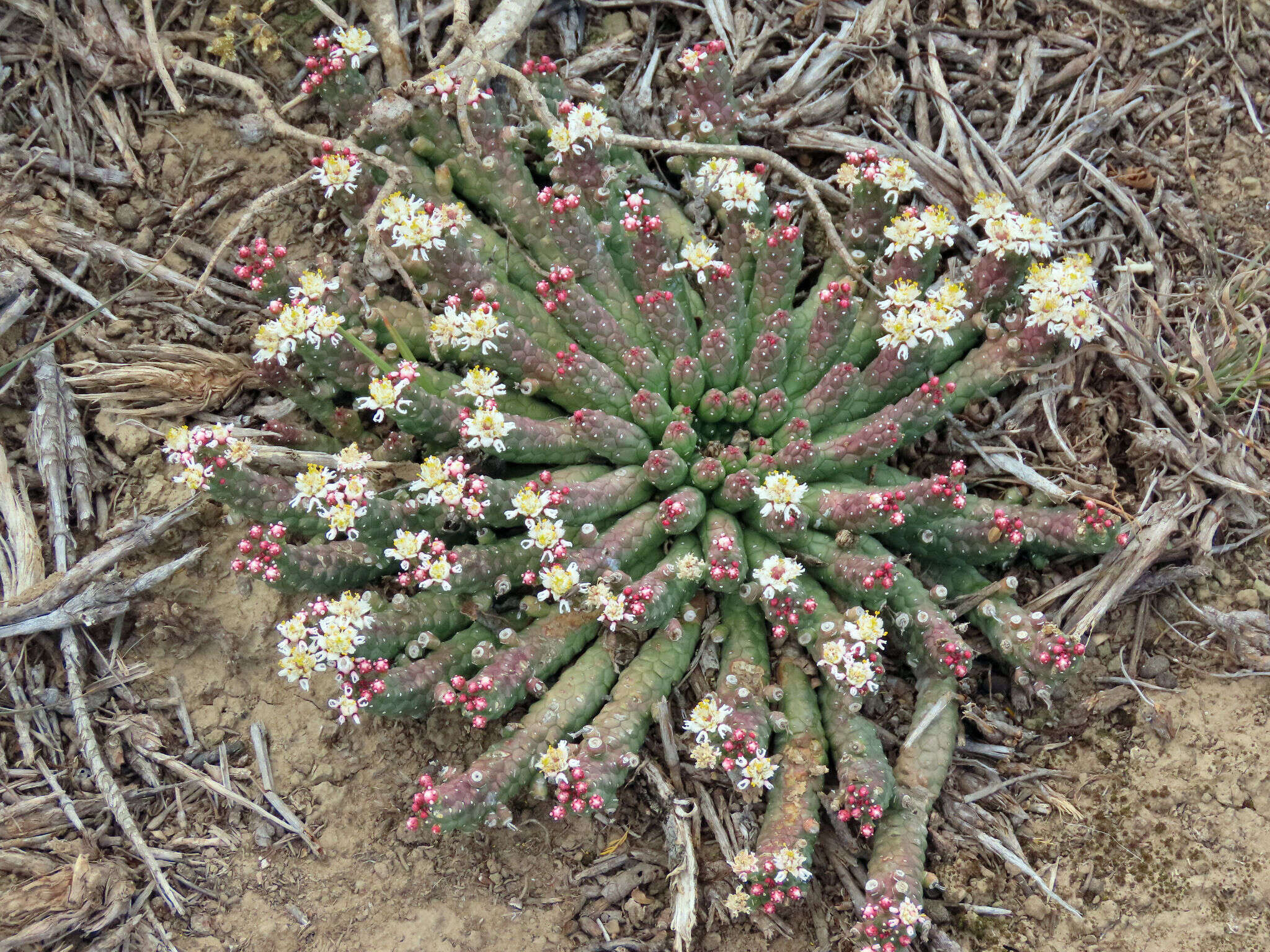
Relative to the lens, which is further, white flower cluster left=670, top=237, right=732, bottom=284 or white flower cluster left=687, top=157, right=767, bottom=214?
white flower cluster left=687, top=157, right=767, bottom=214

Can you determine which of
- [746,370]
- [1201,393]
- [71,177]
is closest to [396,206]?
[746,370]

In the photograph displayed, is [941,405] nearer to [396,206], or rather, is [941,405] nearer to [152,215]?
[396,206]

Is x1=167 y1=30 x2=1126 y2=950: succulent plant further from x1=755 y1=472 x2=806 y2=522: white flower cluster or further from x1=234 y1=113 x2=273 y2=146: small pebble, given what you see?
x1=234 y1=113 x2=273 y2=146: small pebble

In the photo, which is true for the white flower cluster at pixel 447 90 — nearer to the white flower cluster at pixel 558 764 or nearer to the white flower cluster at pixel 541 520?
the white flower cluster at pixel 541 520

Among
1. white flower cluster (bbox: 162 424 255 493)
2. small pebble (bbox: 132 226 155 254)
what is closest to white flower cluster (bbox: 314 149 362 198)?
small pebble (bbox: 132 226 155 254)

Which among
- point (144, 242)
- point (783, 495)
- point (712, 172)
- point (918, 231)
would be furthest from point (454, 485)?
point (144, 242)

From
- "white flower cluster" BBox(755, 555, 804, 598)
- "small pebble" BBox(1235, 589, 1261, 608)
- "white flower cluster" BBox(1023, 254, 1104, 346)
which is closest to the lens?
"white flower cluster" BBox(755, 555, 804, 598)
